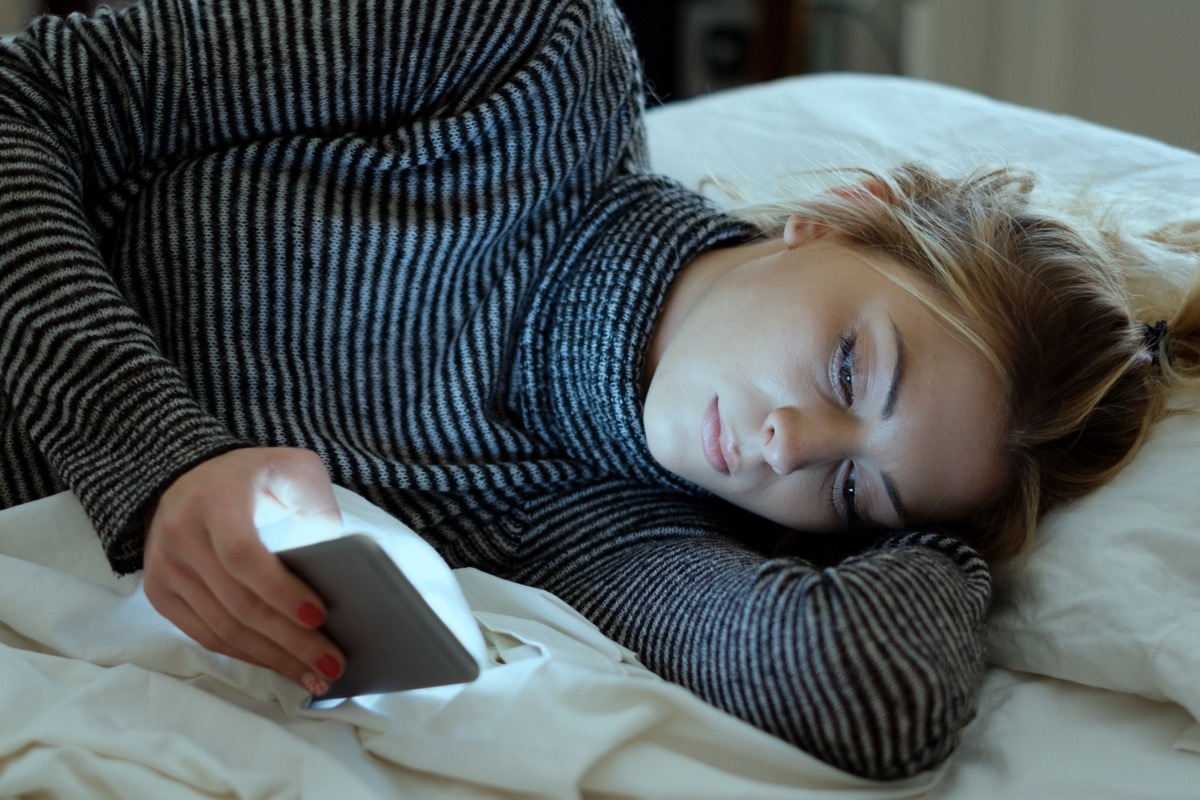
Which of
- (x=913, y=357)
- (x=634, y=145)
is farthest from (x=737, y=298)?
(x=634, y=145)

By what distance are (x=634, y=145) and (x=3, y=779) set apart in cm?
74

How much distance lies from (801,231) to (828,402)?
0.17 meters

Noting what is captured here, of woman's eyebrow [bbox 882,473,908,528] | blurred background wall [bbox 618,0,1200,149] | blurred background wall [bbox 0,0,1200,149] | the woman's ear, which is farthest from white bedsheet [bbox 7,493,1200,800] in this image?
blurred background wall [bbox 618,0,1200,149]

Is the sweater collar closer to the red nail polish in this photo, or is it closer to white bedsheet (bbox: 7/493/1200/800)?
white bedsheet (bbox: 7/493/1200/800)

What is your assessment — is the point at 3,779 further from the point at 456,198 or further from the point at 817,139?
the point at 817,139

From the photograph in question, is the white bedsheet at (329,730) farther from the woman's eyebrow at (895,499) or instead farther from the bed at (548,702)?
the woman's eyebrow at (895,499)

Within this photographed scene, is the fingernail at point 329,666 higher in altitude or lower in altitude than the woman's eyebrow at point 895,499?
higher

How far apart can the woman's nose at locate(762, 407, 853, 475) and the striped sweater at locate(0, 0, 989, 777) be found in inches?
3.2

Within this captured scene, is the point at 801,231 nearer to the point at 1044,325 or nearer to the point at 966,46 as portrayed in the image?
the point at 1044,325

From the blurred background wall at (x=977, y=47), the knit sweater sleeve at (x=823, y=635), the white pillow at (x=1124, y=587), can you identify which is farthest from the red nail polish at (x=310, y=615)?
the blurred background wall at (x=977, y=47)

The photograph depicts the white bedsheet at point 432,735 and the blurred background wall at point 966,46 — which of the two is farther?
the blurred background wall at point 966,46

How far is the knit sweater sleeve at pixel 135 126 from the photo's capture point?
0.77 metres

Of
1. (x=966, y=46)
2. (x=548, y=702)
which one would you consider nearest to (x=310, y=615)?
(x=548, y=702)

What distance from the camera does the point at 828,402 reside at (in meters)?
0.83
